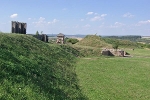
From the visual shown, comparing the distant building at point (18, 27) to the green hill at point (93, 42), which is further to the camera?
the green hill at point (93, 42)

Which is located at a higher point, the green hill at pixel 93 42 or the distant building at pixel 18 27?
the distant building at pixel 18 27

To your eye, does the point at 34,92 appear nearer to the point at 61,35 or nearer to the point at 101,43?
the point at 61,35

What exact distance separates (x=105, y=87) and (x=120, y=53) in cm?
3059

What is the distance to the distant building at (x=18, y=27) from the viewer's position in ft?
111

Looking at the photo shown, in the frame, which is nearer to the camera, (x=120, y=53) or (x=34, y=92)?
(x=34, y=92)

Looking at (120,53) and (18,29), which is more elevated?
(18,29)

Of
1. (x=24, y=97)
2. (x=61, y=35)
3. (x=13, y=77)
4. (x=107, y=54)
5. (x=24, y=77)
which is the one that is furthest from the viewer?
(x=61, y=35)

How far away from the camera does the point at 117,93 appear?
14.8m

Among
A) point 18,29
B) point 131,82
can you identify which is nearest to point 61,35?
point 18,29

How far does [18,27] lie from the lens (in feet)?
116

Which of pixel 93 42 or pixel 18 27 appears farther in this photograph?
pixel 93 42

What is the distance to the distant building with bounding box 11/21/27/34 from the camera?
33812mm

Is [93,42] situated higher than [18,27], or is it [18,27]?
[18,27]

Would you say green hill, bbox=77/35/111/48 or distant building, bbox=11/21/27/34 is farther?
green hill, bbox=77/35/111/48
